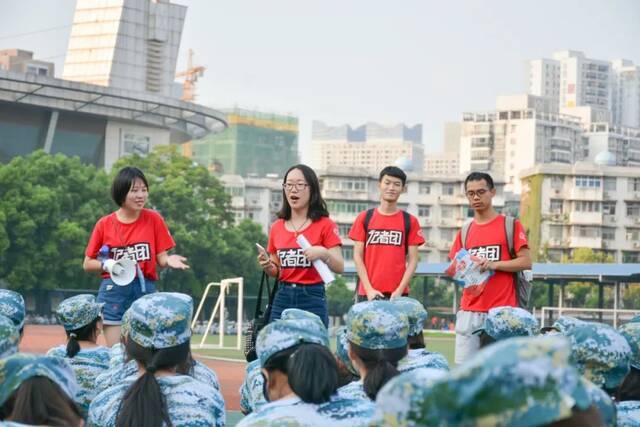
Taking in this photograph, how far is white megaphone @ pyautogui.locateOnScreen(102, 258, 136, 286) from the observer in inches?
374

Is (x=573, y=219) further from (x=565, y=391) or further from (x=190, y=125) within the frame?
(x=565, y=391)

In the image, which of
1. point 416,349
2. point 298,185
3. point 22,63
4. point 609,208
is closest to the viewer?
point 416,349

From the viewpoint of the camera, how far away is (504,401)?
7.87ft

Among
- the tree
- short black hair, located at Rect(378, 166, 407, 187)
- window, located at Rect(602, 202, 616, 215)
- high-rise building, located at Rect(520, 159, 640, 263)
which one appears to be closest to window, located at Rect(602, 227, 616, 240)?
high-rise building, located at Rect(520, 159, 640, 263)

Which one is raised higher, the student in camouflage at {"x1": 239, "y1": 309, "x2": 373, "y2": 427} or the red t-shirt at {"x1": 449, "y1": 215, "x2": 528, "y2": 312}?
the red t-shirt at {"x1": 449, "y1": 215, "x2": 528, "y2": 312}

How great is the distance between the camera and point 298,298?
30.1 ft

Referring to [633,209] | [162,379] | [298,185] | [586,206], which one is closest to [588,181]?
[586,206]

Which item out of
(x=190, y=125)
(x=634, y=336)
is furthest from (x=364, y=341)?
(x=190, y=125)

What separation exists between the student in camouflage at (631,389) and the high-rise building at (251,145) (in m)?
175

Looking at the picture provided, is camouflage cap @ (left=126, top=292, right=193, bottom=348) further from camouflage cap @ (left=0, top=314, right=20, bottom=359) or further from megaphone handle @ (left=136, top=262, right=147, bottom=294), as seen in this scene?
megaphone handle @ (left=136, top=262, right=147, bottom=294)

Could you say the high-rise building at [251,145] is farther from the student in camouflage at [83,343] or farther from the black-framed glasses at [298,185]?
the student in camouflage at [83,343]

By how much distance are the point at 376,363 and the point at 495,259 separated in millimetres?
4549

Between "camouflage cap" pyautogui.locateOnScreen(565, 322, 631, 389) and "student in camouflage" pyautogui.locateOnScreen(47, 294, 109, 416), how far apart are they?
3248 mm

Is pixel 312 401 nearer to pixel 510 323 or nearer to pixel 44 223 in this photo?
pixel 510 323
